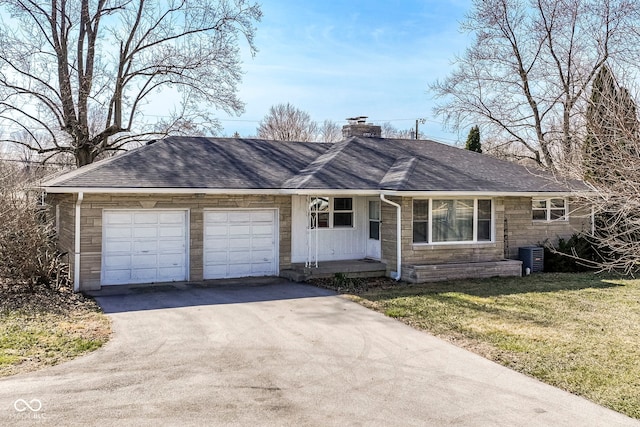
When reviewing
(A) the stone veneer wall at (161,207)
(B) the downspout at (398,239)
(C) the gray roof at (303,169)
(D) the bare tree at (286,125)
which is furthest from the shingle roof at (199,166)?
(D) the bare tree at (286,125)

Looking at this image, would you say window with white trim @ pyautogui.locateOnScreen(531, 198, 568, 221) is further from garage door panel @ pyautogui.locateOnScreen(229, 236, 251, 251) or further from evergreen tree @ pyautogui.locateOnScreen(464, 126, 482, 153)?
evergreen tree @ pyautogui.locateOnScreen(464, 126, 482, 153)

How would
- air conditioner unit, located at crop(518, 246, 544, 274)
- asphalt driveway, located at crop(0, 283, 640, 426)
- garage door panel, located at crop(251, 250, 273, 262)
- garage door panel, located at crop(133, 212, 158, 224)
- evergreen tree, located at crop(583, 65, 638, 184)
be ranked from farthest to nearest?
1. air conditioner unit, located at crop(518, 246, 544, 274)
2. garage door panel, located at crop(251, 250, 273, 262)
3. garage door panel, located at crop(133, 212, 158, 224)
4. evergreen tree, located at crop(583, 65, 638, 184)
5. asphalt driveway, located at crop(0, 283, 640, 426)

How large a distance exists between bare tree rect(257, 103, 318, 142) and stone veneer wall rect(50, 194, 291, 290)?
3343 cm

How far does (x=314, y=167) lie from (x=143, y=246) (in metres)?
5.27

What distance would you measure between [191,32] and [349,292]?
18.5 metres

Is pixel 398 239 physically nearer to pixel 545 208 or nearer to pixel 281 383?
pixel 545 208

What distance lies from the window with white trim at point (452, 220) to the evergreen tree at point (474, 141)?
1263 centimetres

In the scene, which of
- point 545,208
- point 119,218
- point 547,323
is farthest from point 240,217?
point 545,208

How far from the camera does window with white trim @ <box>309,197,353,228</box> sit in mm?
14727

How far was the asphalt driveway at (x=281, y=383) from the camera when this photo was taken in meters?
5.29

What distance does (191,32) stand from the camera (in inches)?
999

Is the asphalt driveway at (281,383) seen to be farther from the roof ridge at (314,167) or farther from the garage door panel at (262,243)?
the roof ridge at (314,167)

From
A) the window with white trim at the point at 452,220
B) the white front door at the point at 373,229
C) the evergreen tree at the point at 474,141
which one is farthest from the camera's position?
the evergreen tree at the point at 474,141

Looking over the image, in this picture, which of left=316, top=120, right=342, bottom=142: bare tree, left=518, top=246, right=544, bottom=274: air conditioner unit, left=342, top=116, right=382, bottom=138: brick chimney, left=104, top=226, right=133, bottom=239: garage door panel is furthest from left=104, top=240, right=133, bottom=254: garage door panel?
left=316, top=120, right=342, bottom=142: bare tree
